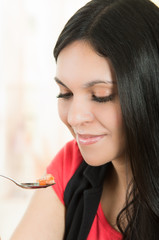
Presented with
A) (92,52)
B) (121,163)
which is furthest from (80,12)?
(121,163)

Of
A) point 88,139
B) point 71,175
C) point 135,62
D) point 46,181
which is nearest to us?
point 135,62

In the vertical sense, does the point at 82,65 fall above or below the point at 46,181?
above

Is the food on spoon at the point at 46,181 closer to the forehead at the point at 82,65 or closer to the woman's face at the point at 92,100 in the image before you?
the woman's face at the point at 92,100

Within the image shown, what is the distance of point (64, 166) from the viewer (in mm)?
1264

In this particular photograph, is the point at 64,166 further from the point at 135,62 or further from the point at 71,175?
the point at 135,62

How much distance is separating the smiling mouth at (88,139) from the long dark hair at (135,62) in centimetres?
8

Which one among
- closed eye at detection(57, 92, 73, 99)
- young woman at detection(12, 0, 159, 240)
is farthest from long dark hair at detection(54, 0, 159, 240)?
closed eye at detection(57, 92, 73, 99)

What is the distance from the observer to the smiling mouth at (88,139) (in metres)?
0.96

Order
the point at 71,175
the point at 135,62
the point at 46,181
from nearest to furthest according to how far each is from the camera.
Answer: the point at 135,62
the point at 46,181
the point at 71,175

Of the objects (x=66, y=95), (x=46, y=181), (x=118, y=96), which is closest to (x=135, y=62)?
(x=118, y=96)

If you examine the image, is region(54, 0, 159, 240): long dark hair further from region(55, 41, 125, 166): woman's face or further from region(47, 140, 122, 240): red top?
region(47, 140, 122, 240): red top

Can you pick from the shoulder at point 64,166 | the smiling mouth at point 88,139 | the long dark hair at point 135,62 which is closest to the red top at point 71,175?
Result: the shoulder at point 64,166

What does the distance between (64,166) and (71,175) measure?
4cm

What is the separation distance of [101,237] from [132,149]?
35cm
